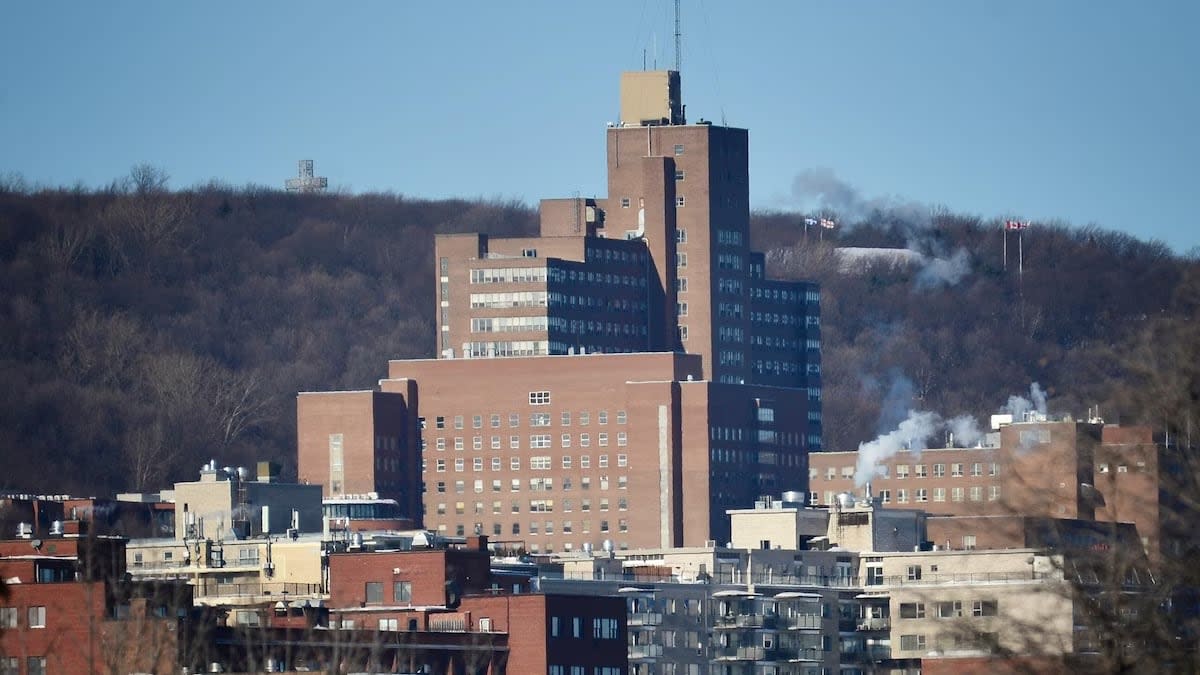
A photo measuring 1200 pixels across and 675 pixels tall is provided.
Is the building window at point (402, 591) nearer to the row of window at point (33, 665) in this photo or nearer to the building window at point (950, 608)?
the building window at point (950, 608)

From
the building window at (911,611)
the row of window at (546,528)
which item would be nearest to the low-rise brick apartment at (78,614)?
the building window at (911,611)

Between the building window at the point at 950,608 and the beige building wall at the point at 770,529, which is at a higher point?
the beige building wall at the point at 770,529

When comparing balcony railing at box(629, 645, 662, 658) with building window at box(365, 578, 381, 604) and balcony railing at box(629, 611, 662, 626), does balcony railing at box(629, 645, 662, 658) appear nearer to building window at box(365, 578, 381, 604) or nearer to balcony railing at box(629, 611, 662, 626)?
balcony railing at box(629, 611, 662, 626)

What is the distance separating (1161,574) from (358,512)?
523ft

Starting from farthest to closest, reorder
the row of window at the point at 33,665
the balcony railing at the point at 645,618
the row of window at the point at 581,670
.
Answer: the balcony railing at the point at 645,618 < the row of window at the point at 581,670 < the row of window at the point at 33,665

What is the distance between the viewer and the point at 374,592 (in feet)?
377

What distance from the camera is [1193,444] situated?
27.1 meters

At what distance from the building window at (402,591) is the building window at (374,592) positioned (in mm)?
454

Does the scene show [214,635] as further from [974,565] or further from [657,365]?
[657,365]

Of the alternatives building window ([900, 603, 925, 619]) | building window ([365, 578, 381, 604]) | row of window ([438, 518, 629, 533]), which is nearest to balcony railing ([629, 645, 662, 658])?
building window ([900, 603, 925, 619])

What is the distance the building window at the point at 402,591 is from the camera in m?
114

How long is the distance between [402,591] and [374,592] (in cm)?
116

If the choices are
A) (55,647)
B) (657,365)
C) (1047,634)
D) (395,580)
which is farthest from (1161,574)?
(657,365)

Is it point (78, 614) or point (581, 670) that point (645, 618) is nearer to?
point (581, 670)
